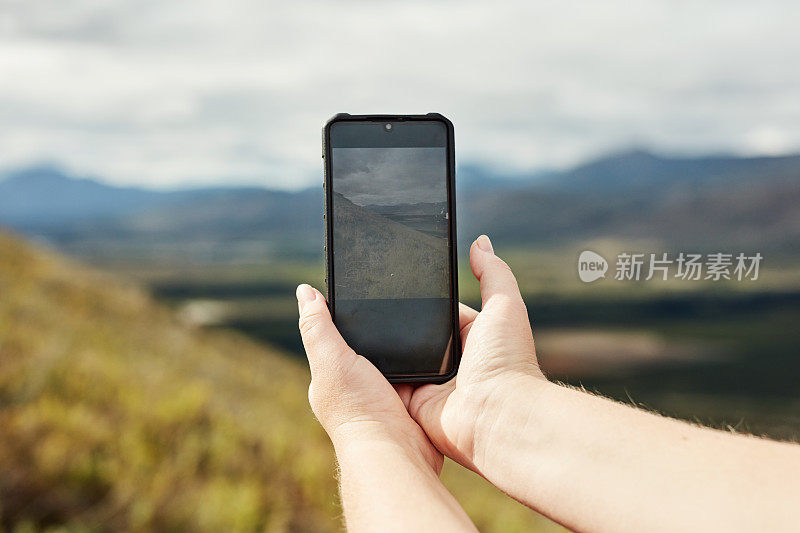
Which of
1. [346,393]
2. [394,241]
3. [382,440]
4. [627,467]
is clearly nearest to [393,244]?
[394,241]

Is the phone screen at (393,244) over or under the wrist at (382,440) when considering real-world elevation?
over

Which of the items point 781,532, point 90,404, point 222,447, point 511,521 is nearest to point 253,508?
point 222,447

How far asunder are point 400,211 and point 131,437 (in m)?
3.18

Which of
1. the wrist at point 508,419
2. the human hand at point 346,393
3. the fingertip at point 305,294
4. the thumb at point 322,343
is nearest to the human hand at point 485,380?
the wrist at point 508,419

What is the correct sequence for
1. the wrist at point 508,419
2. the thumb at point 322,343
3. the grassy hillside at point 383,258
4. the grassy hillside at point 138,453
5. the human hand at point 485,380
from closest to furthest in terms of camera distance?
the wrist at point 508,419, the human hand at point 485,380, the thumb at point 322,343, the grassy hillside at point 383,258, the grassy hillside at point 138,453

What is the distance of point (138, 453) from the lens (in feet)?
14.3

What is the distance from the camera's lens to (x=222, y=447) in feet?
15.8

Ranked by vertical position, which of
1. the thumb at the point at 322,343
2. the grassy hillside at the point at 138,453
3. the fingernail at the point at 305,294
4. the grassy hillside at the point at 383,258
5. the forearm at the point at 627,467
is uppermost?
Result: the grassy hillside at the point at 383,258

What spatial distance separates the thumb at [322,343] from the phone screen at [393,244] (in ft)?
0.28

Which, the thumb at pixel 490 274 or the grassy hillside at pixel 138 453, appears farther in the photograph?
the grassy hillside at pixel 138 453

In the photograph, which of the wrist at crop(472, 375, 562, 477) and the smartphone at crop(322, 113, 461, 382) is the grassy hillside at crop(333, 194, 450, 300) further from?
the wrist at crop(472, 375, 562, 477)

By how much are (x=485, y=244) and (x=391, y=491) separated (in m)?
1.00

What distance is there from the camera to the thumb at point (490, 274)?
2.29m

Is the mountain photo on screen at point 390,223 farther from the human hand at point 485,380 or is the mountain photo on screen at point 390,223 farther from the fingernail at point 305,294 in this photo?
the human hand at point 485,380
